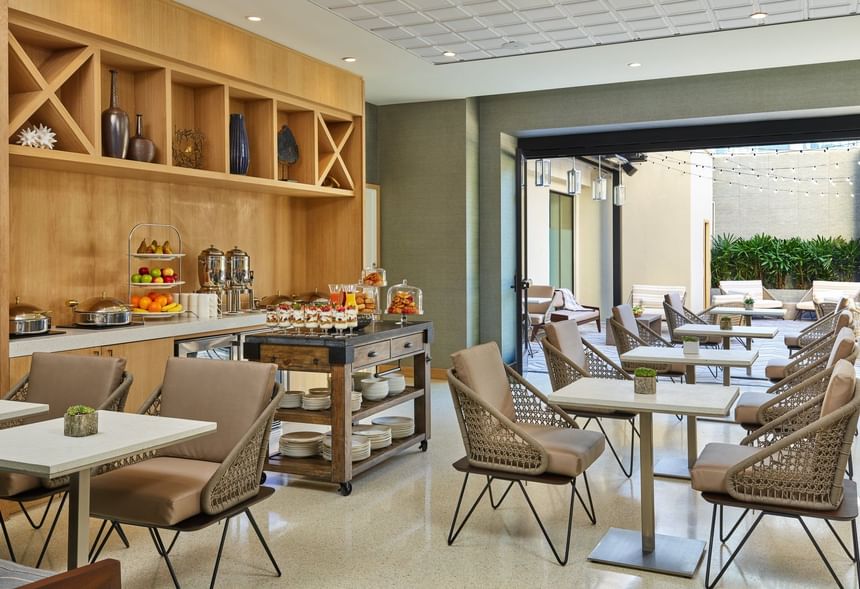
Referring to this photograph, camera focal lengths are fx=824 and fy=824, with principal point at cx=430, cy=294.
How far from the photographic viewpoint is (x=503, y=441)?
3.60 meters

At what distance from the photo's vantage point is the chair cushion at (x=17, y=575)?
217 centimetres

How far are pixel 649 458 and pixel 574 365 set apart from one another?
4.73 feet

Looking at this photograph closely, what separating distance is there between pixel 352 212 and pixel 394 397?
2577 mm

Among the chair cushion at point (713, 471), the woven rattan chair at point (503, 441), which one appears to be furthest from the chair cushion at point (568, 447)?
the chair cushion at point (713, 471)

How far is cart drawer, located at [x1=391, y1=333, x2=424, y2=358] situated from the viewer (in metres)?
5.09

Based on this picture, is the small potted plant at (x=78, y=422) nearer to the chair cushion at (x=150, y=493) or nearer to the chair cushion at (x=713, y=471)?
the chair cushion at (x=150, y=493)

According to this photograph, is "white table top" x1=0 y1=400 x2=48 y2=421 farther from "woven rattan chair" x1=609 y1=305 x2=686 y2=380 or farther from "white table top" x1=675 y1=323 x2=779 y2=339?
"white table top" x1=675 y1=323 x2=779 y2=339

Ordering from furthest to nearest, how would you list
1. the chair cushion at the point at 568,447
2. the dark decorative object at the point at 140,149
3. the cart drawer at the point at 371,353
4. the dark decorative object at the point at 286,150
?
the dark decorative object at the point at 286,150 → the dark decorative object at the point at 140,149 → the cart drawer at the point at 371,353 → the chair cushion at the point at 568,447

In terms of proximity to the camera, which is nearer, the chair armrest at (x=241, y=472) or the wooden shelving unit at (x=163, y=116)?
the chair armrest at (x=241, y=472)

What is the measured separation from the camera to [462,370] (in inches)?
152

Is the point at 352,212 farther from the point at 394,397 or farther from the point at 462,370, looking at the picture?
the point at 462,370

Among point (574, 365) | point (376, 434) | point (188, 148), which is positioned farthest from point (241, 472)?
point (188, 148)

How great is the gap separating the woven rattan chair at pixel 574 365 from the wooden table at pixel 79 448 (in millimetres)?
2653

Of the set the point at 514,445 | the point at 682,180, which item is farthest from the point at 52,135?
the point at 682,180
